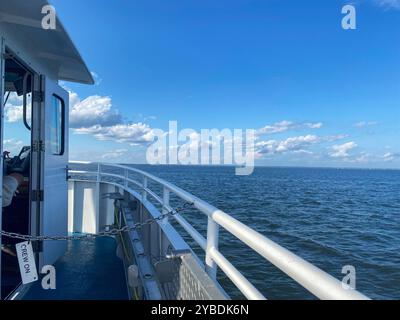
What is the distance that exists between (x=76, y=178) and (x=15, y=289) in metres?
4.10

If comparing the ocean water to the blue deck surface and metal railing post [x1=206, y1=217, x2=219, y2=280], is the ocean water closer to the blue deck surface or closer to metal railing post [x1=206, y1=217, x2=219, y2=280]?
the blue deck surface

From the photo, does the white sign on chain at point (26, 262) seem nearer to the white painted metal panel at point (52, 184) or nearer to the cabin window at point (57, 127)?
the white painted metal panel at point (52, 184)

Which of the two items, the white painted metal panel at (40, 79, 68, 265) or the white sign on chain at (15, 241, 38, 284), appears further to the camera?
the white painted metal panel at (40, 79, 68, 265)

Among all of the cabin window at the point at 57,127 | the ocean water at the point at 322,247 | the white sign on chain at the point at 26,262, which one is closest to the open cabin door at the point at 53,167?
the cabin window at the point at 57,127

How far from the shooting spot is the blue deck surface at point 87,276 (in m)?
3.61

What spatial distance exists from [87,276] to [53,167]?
1.58 meters

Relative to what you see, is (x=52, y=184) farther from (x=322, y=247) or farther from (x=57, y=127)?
(x=322, y=247)

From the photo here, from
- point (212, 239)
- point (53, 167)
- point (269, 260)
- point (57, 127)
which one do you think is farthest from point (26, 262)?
point (269, 260)

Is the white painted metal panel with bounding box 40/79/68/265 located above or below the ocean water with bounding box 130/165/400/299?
above

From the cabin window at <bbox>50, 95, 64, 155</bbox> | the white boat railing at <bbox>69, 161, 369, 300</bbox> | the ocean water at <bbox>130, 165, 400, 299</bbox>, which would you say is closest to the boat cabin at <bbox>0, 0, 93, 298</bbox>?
the cabin window at <bbox>50, 95, 64, 155</bbox>

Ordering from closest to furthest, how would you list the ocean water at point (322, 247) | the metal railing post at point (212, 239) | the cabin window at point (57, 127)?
1. the metal railing post at point (212, 239)
2. the cabin window at point (57, 127)
3. the ocean water at point (322, 247)

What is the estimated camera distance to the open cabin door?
395cm

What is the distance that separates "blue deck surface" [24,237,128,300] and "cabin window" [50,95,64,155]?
170 cm
